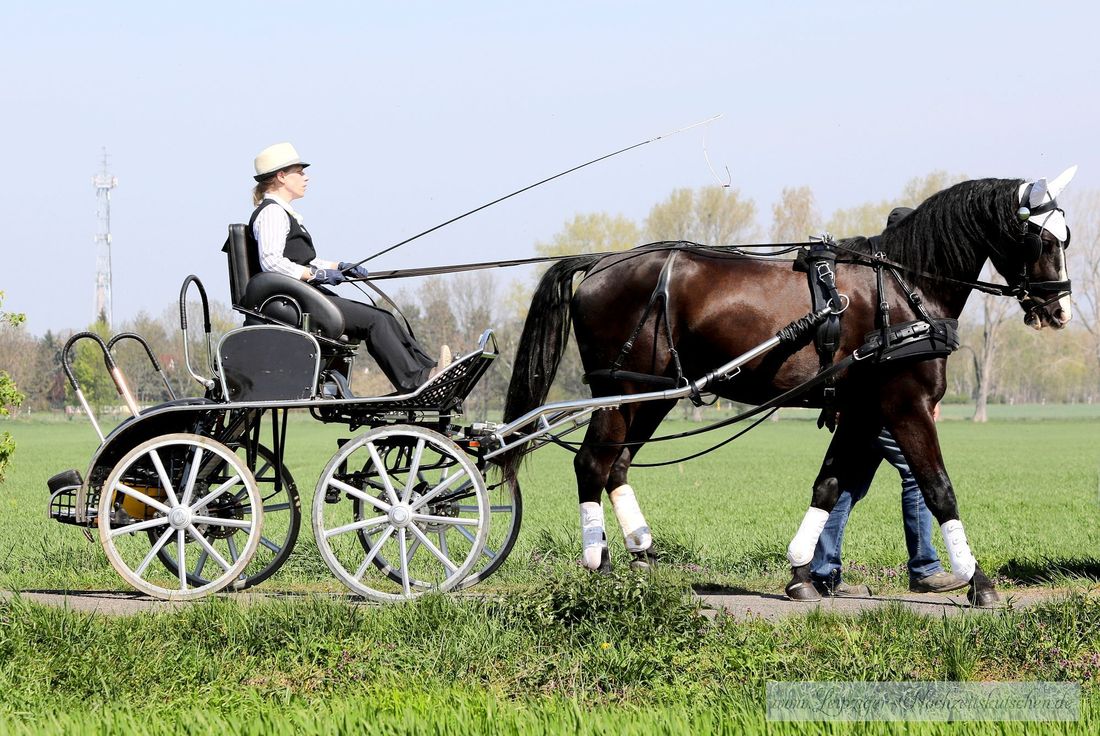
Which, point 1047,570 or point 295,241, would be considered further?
point 1047,570

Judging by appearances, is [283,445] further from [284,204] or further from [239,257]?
[284,204]

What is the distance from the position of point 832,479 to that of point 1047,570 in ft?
6.38

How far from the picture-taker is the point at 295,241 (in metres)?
6.84

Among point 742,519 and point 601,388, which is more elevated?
point 601,388

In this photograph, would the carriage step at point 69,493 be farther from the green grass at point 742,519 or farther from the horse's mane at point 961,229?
the horse's mane at point 961,229

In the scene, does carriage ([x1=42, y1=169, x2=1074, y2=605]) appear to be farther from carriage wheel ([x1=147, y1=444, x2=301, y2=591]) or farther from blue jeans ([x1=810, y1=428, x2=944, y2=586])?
blue jeans ([x1=810, y1=428, x2=944, y2=586])

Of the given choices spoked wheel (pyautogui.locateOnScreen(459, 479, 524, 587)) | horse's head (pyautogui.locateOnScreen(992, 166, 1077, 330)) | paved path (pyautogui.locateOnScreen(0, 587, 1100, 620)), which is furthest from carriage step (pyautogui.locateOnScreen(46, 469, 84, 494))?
horse's head (pyautogui.locateOnScreen(992, 166, 1077, 330))

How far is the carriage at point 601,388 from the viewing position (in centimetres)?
665

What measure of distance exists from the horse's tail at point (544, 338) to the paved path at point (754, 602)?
1586 mm

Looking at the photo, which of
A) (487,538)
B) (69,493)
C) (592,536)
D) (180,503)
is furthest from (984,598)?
(69,493)

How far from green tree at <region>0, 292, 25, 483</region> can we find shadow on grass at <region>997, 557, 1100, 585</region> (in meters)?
8.21

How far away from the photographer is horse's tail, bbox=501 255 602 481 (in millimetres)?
7527

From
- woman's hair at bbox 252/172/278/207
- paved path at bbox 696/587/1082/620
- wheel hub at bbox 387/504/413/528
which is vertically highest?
woman's hair at bbox 252/172/278/207

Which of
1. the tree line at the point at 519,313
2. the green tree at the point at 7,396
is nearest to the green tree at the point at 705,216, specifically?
the tree line at the point at 519,313
